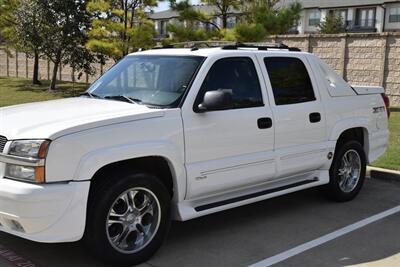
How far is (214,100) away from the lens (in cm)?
471

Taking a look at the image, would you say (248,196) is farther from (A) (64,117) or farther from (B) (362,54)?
(B) (362,54)

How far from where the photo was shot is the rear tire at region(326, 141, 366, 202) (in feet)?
20.9

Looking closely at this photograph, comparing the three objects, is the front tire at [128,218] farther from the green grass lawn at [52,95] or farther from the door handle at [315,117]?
the green grass lawn at [52,95]

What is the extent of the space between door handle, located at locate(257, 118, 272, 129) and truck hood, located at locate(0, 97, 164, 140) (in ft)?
3.70

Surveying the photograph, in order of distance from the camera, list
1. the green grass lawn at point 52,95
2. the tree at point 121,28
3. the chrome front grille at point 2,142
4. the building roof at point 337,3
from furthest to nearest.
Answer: the building roof at point 337,3, the tree at point 121,28, the green grass lawn at point 52,95, the chrome front grille at point 2,142

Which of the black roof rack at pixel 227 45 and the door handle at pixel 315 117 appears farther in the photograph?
the door handle at pixel 315 117

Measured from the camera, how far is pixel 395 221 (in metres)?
5.89

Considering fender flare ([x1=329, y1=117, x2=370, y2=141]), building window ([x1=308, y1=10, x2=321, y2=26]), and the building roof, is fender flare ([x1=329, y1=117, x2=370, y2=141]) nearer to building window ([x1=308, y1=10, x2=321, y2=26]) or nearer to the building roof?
the building roof

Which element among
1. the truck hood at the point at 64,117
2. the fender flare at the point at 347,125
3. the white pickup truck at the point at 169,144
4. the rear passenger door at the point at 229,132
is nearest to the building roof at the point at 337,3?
the fender flare at the point at 347,125

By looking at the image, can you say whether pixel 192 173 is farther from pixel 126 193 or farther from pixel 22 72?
pixel 22 72

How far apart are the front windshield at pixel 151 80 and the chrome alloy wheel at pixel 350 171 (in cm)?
248

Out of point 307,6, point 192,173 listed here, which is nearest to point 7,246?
point 192,173

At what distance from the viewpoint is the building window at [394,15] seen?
202 feet

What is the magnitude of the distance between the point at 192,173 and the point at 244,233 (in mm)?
1041
